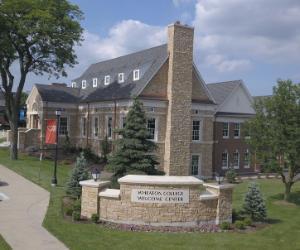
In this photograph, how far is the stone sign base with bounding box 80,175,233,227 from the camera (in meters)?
17.5

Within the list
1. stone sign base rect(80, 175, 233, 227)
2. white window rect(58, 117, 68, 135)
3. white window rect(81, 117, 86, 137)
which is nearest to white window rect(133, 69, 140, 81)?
white window rect(81, 117, 86, 137)

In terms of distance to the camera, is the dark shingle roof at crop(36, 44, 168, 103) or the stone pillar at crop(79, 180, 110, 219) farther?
the dark shingle roof at crop(36, 44, 168, 103)

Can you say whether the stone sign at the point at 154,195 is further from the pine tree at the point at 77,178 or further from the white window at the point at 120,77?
the white window at the point at 120,77

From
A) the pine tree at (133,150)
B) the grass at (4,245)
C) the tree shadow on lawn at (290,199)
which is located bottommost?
the tree shadow on lawn at (290,199)

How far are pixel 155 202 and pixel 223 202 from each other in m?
3.00

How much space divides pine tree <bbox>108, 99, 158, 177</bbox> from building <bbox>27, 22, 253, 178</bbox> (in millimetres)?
8614

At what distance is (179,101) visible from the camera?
1556 inches

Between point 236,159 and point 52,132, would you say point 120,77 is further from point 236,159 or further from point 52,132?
point 52,132

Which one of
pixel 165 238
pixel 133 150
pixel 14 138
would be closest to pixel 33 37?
pixel 14 138

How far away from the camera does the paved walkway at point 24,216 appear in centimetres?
1427

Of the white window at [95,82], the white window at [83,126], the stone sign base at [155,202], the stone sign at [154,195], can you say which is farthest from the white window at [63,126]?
the stone sign at [154,195]

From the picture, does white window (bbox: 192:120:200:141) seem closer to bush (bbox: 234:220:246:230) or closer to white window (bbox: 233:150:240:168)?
white window (bbox: 233:150:240:168)

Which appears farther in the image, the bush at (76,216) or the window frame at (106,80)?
the window frame at (106,80)

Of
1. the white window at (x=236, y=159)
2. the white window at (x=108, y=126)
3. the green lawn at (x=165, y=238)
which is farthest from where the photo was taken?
the white window at (x=236, y=159)
